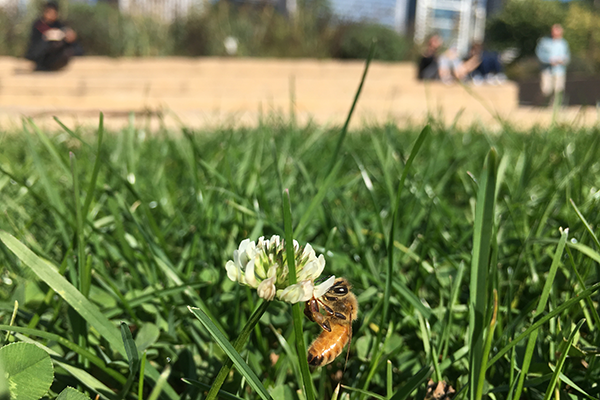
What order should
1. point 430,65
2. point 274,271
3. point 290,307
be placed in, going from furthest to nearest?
point 430,65
point 290,307
point 274,271

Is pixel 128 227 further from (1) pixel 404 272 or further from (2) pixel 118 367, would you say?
(1) pixel 404 272

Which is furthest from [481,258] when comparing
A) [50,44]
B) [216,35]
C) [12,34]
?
[12,34]

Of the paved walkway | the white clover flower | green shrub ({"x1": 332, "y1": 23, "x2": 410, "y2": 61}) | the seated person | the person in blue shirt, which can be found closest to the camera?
the white clover flower

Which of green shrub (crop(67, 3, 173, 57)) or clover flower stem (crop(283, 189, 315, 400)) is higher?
green shrub (crop(67, 3, 173, 57))

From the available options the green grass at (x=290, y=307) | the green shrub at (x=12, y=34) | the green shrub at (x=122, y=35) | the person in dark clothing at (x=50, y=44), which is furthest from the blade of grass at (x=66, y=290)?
the green shrub at (x=12, y=34)

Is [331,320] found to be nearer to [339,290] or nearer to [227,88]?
[339,290]

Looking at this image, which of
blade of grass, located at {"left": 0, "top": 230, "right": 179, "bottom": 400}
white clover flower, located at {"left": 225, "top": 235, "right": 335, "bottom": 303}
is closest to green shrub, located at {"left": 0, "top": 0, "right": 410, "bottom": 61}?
blade of grass, located at {"left": 0, "top": 230, "right": 179, "bottom": 400}

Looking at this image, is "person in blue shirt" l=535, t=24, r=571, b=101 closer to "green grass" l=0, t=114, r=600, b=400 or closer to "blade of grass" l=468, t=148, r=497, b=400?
"green grass" l=0, t=114, r=600, b=400
